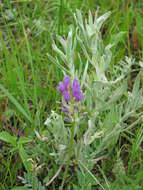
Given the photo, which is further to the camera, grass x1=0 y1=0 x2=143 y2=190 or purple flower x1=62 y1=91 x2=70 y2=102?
grass x1=0 y1=0 x2=143 y2=190

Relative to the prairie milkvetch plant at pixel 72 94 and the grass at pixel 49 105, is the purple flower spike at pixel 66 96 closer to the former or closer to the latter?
the prairie milkvetch plant at pixel 72 94

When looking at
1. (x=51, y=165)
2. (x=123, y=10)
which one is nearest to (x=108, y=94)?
(x=51, y=165)

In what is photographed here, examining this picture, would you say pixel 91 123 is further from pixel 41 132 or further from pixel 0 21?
pixel 0 21

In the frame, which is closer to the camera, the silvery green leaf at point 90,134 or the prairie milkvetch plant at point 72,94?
the prairie milkvetch plant at point 72,94

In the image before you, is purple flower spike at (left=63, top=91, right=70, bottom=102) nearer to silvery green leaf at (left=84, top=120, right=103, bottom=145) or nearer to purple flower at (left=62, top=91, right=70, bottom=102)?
purple flower at (left=62, top=91, right=70, bottom=102)

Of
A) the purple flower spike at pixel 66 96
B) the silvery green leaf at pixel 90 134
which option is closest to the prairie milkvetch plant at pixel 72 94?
the purple flower spike at pixel 66 96

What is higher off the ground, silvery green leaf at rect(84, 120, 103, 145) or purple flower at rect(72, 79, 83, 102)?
purple flower at rect(72, 79, 83, 102)

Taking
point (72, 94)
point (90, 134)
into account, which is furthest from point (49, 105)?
point (72, 94)

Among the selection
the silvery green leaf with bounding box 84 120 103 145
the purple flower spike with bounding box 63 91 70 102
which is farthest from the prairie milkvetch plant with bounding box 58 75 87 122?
the silvery green leaf with bounding box 84 120 103 145
